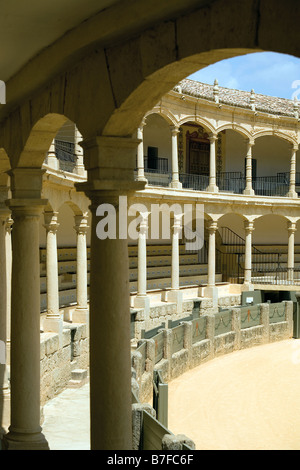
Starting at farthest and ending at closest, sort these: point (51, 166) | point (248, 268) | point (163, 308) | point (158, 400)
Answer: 1. point (248, 268)
2. point (163, 308)
3. point (51, 166)
4. point (158, 400)

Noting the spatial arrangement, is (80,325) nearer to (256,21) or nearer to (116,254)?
(116,254)

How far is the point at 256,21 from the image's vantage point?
10.1 ft

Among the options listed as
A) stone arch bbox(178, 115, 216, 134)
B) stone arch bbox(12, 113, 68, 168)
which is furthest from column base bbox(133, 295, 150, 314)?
stone arch bbox(12, 113, 68, 168)

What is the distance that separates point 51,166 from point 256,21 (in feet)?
38.0

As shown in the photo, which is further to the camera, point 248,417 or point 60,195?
point 60,195

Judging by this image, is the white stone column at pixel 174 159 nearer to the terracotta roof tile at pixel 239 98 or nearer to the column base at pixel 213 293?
the terracotta roof tile at pixel 239 98

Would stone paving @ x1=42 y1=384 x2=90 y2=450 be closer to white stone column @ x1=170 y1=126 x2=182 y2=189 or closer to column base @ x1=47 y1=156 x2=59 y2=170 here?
column base @ x1=47 y1=156 x2=59 y2=170

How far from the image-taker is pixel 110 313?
461 centimetres

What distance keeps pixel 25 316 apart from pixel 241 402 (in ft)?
29.1

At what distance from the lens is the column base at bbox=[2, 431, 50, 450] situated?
679 centimetres

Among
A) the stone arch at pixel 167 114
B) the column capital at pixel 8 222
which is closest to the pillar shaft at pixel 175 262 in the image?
the stone arch at pixel 167 114

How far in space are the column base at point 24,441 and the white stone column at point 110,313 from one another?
7.91 ft
